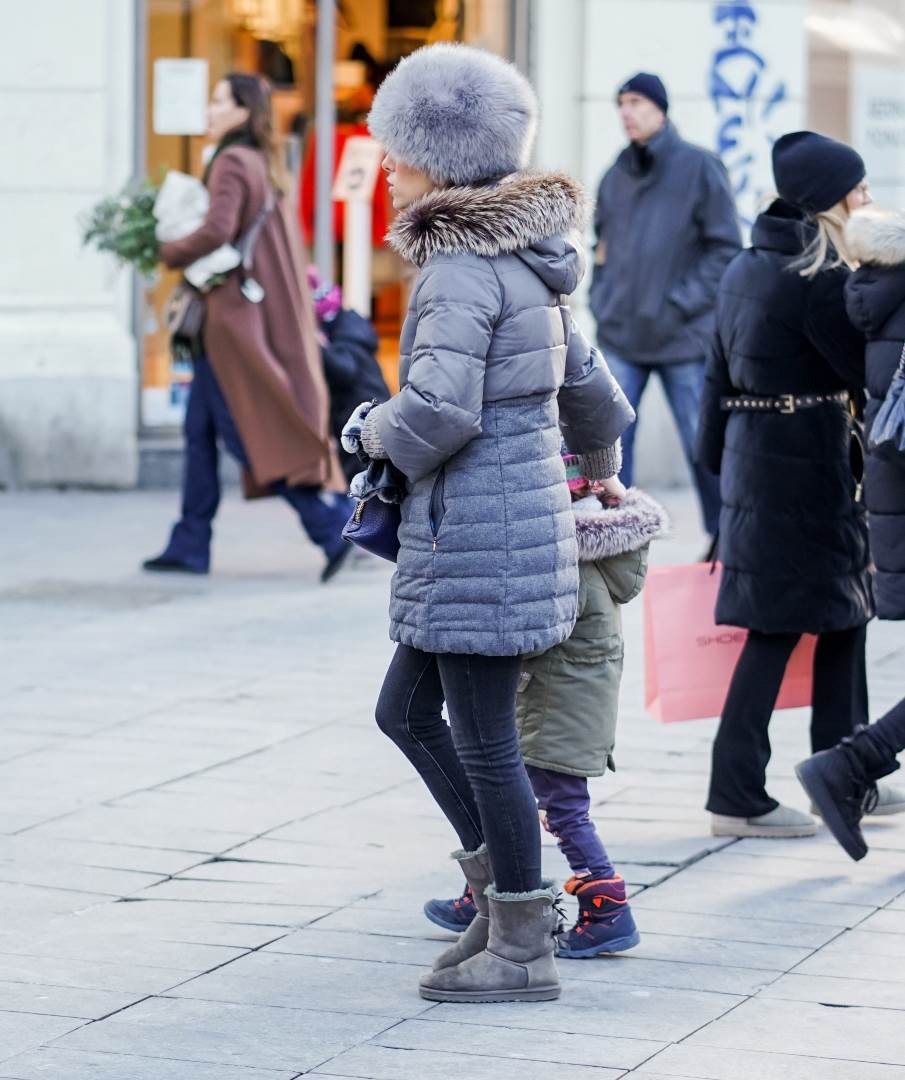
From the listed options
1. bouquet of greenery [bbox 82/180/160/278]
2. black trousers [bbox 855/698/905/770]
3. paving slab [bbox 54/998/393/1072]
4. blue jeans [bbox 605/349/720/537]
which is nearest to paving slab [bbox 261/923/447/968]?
paving slab [bbox 54/998/393/1072]

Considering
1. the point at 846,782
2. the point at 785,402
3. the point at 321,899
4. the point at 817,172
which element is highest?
the point at 817,172

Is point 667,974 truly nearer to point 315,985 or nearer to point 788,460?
point 315,985

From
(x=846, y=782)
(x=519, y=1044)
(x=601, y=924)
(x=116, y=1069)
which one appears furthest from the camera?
(x=846, y=782)

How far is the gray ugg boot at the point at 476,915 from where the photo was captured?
4332 millimetres

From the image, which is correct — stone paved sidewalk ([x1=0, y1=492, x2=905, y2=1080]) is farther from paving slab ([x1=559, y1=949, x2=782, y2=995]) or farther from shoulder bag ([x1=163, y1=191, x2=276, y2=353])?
shoulder bag ([x1=163, y1=191, x2=276, y2=353])

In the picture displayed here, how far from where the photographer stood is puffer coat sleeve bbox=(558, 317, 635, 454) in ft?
14.4

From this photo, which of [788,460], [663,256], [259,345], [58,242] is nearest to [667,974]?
[788,460]

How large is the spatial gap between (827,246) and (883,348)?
14.9 inches

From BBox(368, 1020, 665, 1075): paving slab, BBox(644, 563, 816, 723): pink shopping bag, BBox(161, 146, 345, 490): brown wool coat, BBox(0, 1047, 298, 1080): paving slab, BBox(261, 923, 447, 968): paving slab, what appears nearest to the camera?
BBox(0, 1047, 298, 1080): paving slab

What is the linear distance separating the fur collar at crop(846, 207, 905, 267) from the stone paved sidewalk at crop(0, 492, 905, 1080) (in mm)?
1390

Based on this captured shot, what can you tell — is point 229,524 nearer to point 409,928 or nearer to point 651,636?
point 651,636

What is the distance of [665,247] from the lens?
9.38 m

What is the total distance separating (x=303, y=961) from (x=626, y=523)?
43.0 inches

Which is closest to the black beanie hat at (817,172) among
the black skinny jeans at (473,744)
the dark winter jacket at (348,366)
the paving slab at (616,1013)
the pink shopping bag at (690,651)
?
the pink shopping bag at (690,651)
